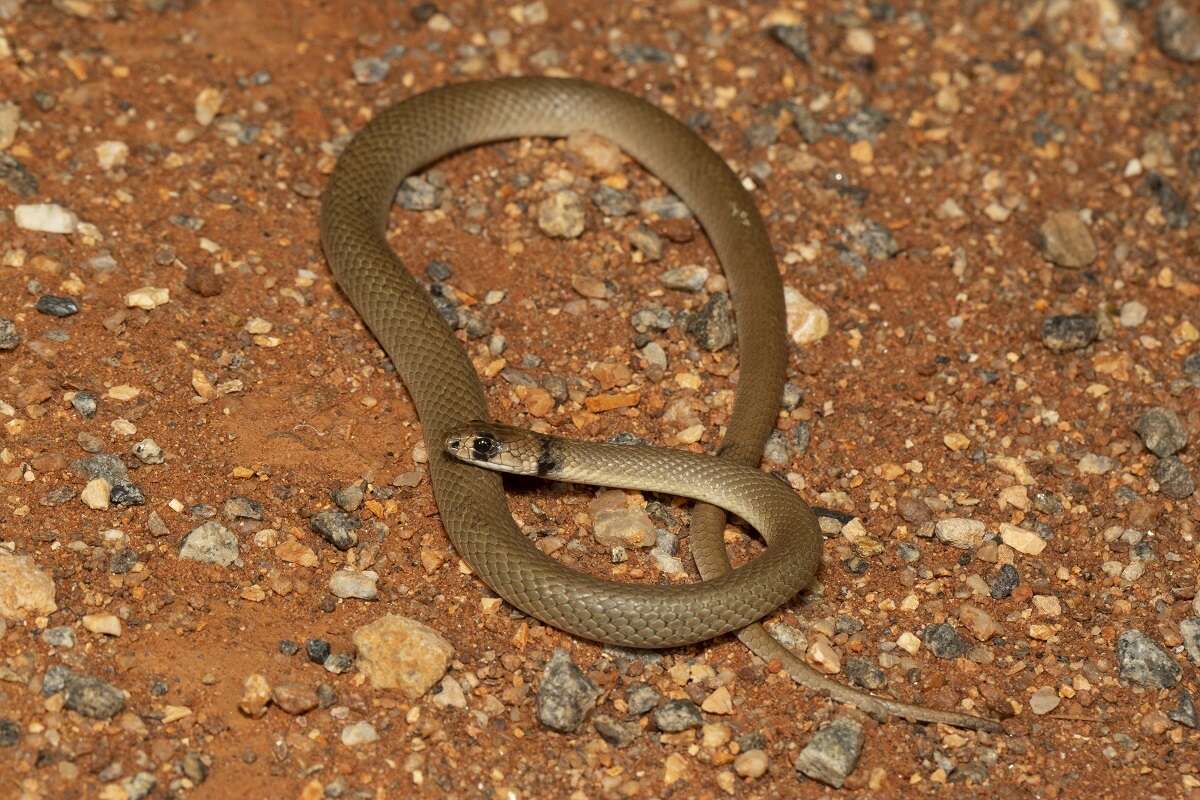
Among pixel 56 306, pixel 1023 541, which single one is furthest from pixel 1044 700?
pixel 56 306

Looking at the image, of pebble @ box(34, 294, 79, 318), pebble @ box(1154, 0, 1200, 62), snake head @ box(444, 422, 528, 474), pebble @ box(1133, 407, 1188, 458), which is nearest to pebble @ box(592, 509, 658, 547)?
snake head @ box(444, 422, 528, 474)

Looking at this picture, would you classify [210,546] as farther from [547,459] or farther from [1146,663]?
[1146,663]

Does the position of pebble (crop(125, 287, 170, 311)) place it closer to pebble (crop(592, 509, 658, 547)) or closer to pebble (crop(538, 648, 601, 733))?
pebble (crop(592, 509, 658, 547))

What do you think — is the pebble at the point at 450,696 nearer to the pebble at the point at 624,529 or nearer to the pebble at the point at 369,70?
the pebble at the point at 624,529

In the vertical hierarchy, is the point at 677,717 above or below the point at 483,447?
below

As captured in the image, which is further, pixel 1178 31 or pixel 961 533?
pixel 1178 31

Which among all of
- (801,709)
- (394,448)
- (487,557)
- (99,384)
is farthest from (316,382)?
(801,709)

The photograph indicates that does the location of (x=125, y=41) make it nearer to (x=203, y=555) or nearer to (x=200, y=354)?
(x=200, y=354)
